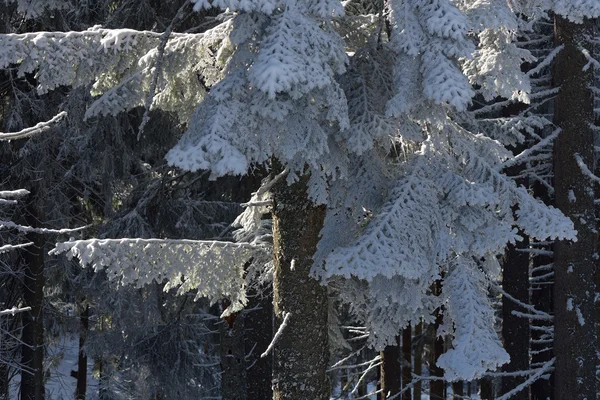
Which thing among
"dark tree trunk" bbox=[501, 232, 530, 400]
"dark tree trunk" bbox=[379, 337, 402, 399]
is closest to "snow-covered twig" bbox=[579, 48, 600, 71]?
"dark tree trunk" bbox=[501, 232, 530, 400]

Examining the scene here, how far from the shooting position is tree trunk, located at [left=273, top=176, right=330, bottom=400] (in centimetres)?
665

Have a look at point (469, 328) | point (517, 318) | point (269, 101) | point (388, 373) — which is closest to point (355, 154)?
point (269, 101)

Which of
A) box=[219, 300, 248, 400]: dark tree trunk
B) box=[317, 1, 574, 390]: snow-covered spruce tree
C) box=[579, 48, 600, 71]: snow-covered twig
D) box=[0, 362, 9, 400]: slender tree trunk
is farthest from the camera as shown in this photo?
box=[0, 362, 9, 400]: slender tree trunk

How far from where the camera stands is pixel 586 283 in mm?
9539

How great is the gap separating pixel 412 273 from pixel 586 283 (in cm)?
453

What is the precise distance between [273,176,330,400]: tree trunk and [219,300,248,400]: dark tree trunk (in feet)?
17.8

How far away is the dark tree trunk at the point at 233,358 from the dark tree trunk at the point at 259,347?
17 centimetres

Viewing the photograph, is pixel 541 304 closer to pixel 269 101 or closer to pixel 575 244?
pixel 575 244

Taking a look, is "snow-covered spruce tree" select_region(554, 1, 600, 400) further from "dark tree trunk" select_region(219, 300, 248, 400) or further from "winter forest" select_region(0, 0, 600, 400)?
"dark tree trunk" select_region(219, 300, 248, 400)

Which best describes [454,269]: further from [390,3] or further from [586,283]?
[586,283]

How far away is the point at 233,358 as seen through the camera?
1224cm

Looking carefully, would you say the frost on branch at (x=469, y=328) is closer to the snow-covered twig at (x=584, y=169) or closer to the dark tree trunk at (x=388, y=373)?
the snow-covered twig at (x=584, y=169)

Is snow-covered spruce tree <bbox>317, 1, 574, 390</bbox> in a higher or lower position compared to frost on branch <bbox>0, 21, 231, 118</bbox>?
lower

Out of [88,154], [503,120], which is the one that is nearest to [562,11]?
[503,120]
